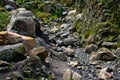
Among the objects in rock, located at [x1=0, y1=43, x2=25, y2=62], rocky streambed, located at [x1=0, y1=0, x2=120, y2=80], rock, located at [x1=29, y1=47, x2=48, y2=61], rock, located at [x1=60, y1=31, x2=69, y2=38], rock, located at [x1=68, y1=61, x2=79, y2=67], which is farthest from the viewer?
rock, located at [x1=60, y1=31, x2=69, y2=38]

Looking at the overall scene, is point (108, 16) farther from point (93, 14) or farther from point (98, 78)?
point (98, 78)

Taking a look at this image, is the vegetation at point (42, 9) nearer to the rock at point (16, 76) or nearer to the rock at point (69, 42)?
the rock at point (69, 42)

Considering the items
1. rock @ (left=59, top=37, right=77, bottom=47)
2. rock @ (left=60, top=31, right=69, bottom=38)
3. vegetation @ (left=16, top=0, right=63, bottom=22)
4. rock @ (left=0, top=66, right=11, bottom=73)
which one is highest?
rock @ (left=0, top=66, right=11, bottom=73)

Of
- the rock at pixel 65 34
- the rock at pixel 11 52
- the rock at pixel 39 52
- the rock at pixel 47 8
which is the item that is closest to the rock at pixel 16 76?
the rock at pixel 11 52

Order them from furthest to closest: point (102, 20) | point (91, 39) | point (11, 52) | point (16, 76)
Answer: point (102, 20), point (91, 39), point (11, 52), point (16, 76)

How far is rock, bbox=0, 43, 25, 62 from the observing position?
28.0 feet

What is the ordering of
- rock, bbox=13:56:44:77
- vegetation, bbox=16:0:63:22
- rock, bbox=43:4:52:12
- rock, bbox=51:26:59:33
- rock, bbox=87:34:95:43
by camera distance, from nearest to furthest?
rock, bbox=13:56:44:77, rock, bbox=87:34:95:43, rock, bbox=51:26:59:33, vegetation, bbox=16:0:63:22, rock, bbox=43:4:52:12

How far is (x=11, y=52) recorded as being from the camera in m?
8.54

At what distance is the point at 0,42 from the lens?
9141mm

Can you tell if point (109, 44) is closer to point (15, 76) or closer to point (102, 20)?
point (102, 20)

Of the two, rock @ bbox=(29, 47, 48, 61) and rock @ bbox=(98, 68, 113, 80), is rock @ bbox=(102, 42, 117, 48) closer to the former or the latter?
rock @ bbox=(98, 68, 113, 80)

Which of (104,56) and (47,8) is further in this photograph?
(47,8)

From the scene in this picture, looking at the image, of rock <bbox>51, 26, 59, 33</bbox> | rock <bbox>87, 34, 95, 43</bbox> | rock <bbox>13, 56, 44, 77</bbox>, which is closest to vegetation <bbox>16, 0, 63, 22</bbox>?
rock <bbox>51, 26, 59, 33</bbox>

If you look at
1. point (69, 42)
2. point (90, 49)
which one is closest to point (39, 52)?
point (90, 49)
